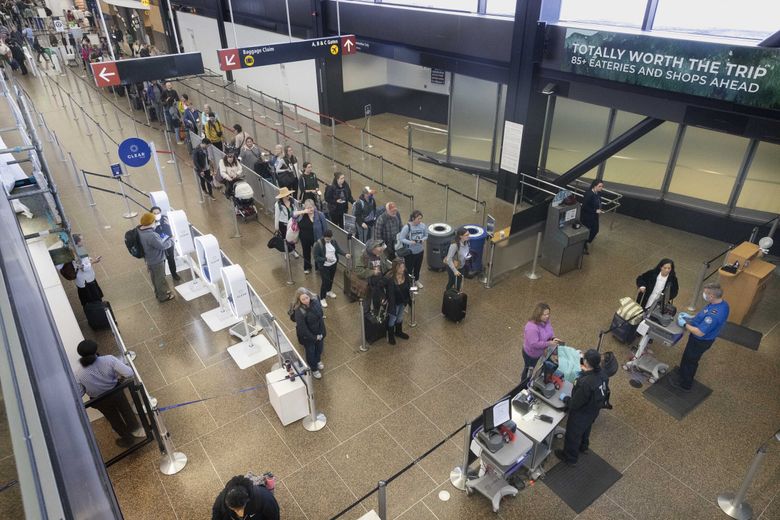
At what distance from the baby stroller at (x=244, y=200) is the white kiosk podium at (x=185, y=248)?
2.11 m

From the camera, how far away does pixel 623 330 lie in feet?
26.1

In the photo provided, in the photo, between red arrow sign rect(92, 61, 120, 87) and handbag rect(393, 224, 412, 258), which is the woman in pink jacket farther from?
red arrow sign rect(92, 61, 120, 87)

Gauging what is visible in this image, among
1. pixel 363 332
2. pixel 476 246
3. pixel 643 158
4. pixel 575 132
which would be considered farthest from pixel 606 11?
pixel 363 332

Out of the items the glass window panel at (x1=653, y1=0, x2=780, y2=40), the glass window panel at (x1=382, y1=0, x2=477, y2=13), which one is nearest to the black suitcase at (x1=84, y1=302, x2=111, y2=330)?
the glass window panel at (x1=382, y1=0, x2=477, y2=13)

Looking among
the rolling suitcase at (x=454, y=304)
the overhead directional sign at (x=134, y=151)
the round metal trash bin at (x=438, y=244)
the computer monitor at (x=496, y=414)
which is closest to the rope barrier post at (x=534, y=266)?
the round metal trash bin at (x=438, y=244)

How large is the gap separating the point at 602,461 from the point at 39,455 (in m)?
6.24

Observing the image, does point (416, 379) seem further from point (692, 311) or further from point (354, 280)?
point (692, 311)

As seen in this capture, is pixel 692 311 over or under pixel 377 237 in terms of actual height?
under

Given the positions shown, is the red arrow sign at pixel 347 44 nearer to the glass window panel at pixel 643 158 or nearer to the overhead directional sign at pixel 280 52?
the overhead directional sign at pixel 280 52

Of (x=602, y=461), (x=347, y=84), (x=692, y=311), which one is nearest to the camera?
(x=602, y=461)

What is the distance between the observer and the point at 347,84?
1825cm

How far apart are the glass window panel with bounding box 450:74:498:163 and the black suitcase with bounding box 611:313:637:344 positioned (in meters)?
7.55

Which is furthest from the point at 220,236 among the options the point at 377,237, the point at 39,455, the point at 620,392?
the point at 39,455

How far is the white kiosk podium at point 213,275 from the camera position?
25.4 ft
